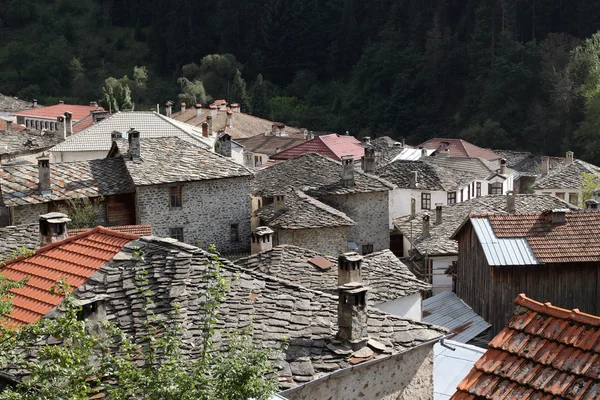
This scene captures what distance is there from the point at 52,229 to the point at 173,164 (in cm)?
1337

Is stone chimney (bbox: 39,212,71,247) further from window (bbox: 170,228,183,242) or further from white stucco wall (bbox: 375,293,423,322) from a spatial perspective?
window (bbox: 170,228,183,242)

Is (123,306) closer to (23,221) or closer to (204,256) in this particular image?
(204,256)

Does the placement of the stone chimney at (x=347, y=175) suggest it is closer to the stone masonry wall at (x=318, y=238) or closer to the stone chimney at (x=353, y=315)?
the stone masonry wall at (x=318, y=238)

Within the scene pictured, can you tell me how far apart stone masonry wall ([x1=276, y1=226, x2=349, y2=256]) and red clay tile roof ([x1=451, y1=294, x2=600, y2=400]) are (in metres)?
18.5

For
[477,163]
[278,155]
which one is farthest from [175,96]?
[477,163]

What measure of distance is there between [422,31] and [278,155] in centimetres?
4102

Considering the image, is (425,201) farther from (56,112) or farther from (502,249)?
(56,112)

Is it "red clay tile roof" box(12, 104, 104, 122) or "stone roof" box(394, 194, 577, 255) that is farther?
"red clay tile roof" box(12, 104, 104, 122)

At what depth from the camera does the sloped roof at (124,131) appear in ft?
135

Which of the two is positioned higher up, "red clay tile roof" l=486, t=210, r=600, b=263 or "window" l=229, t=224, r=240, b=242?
"red clay tile roof" l=486, t=210, r=600, b=263

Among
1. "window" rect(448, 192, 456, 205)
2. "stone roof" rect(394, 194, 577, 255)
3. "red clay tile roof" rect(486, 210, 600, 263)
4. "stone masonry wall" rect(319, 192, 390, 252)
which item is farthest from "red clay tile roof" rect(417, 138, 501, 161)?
"red clay tile roof" rect(486, 210, 600, 263)

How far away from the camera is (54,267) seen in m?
12.7

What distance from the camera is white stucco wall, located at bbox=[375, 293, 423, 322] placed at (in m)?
18.4

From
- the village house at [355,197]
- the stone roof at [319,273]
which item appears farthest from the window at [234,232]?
the stone roof at [319,273]
